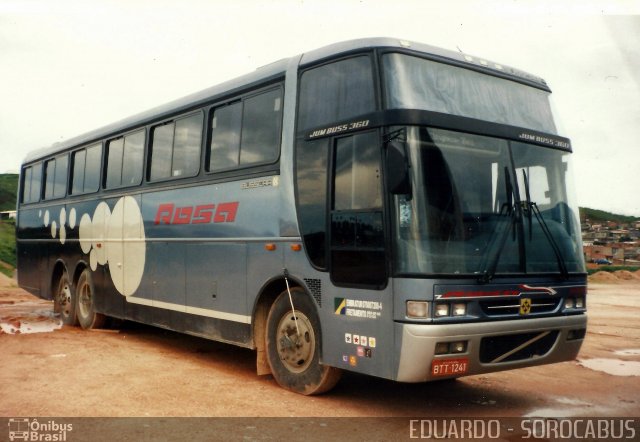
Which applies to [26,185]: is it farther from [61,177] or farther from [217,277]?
[217,277]

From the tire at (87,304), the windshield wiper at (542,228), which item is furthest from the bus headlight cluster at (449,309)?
the tire at (87,304)

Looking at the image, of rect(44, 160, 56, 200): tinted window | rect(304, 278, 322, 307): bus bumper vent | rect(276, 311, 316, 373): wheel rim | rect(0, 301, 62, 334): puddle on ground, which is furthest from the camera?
rect(44, 160, 56, 200): tinted window

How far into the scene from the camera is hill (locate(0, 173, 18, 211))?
191 feet

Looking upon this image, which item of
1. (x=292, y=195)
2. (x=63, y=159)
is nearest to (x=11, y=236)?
(x=63, y=159)

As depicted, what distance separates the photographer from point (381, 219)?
240 inches

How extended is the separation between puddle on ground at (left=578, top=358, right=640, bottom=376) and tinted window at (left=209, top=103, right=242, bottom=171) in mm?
5661

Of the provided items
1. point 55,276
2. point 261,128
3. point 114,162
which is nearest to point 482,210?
point 261,128

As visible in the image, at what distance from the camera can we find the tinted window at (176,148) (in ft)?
30.5

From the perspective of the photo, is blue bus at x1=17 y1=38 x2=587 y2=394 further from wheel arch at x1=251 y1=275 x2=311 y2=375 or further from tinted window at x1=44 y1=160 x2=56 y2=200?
tinted window at x1=44 y1=160 x2=56 y2=200

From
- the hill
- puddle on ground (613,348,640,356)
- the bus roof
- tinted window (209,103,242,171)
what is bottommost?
puddle on ground (613,348,640,356)

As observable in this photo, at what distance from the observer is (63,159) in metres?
14.2

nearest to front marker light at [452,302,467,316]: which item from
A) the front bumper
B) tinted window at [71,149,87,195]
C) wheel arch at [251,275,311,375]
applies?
the front bumper

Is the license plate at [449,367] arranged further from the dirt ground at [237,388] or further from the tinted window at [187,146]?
the tinted window at [187,146]

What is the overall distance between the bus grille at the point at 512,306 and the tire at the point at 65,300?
9634mm
